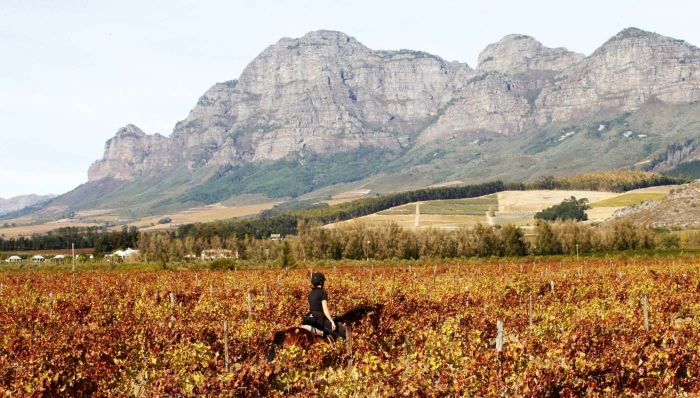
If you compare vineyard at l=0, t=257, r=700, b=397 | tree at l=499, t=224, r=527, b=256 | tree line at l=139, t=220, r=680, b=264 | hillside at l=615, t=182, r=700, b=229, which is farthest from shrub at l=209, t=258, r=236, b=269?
hillside at l=615, t=182, r=700, b=229

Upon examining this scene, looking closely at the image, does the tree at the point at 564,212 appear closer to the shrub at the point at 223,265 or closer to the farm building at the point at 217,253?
the farm building at the point at 217,253

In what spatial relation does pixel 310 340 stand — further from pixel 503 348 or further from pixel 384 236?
pixel 384 236

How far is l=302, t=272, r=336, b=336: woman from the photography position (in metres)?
17.9

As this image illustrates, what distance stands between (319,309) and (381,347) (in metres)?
1.97

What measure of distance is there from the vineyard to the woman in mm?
621

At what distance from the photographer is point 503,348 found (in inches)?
607

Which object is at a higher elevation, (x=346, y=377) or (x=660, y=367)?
(x=346, y=377)

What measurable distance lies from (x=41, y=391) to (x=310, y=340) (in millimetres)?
6650

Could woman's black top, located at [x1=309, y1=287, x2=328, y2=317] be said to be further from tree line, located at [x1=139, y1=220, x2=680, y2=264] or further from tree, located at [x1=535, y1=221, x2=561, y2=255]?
tree, located at [x1=535, y1=221, x2=561, y2=255]

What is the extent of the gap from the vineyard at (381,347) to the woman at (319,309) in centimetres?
62

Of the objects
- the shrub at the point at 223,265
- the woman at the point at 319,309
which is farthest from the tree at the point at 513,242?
the woman at the point at 319,309

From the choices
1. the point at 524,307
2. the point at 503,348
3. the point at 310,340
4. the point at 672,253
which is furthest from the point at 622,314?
the point at 672,253

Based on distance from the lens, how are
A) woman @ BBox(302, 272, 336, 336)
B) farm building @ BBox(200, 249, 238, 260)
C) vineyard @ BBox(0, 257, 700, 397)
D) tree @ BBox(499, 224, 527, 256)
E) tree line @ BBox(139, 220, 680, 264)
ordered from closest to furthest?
vineyard @ BBox(0, 257, 700, 397) < woman @ BBox(302, 272, 336, 336) < tree @ BBox(499, 224, 527, 256) < tree line @ BBox(139, 220, 680, 264) < farm building @ BBox(200, 249, 238, 260)

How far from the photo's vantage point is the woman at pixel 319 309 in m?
17.9
